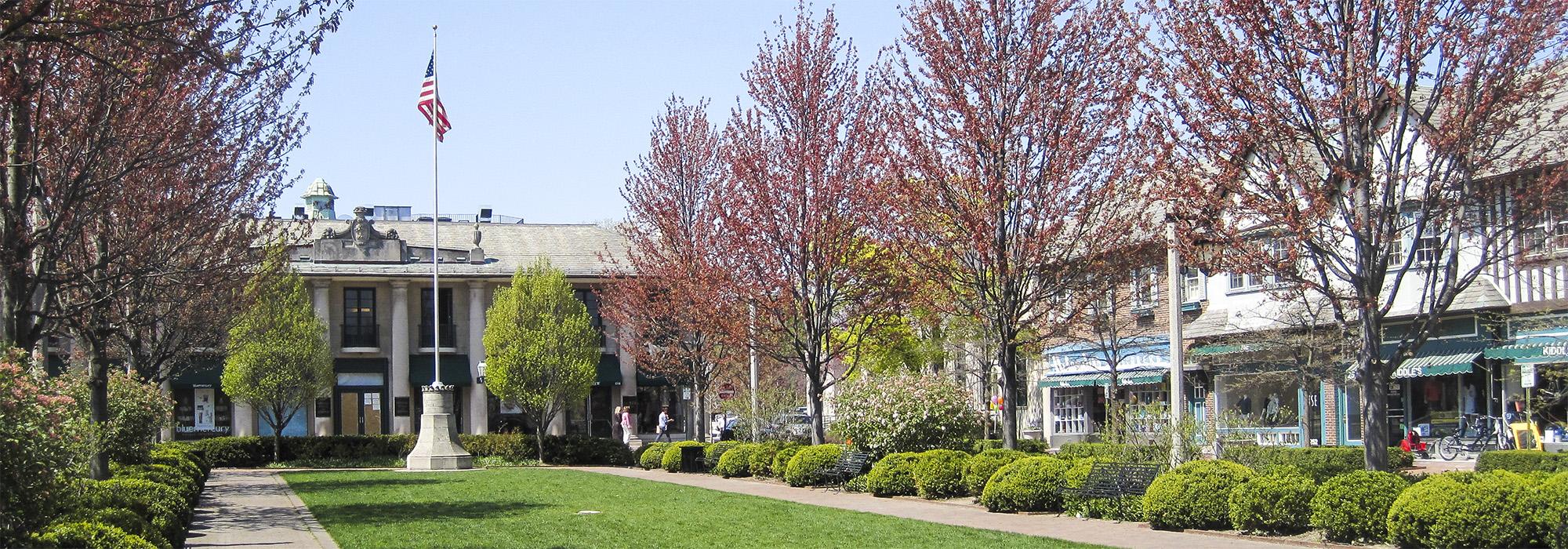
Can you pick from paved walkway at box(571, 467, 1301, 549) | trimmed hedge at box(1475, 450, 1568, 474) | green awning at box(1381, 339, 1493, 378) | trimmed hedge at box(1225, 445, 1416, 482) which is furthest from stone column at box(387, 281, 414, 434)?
trimmed hedge at box(1475, 450, 1568, 474)

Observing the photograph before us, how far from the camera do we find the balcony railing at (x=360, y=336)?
5012 cm

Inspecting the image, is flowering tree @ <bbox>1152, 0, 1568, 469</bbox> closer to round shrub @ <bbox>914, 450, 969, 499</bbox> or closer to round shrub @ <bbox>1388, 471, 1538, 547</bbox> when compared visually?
round shrub @ <bbox>1388, 471, 1538, 547</bbox>

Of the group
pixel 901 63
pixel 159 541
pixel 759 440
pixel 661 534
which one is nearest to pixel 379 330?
pixel 759 440

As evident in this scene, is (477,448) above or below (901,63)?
below

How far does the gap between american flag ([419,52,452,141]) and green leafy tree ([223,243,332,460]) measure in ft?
22.4

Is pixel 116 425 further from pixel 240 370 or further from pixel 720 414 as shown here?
pixel 720 414

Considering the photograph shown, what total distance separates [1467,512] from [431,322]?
1685 inches

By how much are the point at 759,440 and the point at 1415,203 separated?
1827cm

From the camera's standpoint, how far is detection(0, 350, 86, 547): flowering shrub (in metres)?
9.16

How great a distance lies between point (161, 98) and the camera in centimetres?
1738

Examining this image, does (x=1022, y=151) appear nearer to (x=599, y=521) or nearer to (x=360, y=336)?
(x=599, y=521)

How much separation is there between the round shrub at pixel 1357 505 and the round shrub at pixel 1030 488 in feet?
13.8

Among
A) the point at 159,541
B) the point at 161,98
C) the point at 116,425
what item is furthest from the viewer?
the point at 116,425

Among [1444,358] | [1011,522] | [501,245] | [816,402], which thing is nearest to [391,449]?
[501,245]
